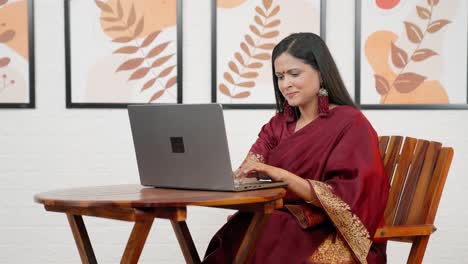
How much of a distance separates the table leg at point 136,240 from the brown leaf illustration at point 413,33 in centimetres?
215

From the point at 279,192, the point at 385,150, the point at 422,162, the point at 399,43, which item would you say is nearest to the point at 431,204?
the point at 422,162

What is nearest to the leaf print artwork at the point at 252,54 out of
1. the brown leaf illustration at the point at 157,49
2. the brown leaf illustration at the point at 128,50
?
the brown leaf illustration at the point at 157,49

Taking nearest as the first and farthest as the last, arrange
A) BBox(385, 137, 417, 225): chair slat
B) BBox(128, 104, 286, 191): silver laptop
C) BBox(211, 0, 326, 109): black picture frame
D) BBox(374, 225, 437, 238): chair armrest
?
BBox(128, 104, 286, 191): silver laptop < BBox(374, 225, 437, 238): chair armrest < BBox(385, 137, 417, 225): chair slat < BBox(211, 0, 326, 109): black picture frame

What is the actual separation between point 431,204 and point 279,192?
2.50 ft

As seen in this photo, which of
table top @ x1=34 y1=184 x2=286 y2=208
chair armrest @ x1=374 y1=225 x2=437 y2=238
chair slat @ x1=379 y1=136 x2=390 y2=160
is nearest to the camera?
table top @ x1=34 y1=184 x2=286 y2=208

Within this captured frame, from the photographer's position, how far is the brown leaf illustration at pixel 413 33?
140 inches

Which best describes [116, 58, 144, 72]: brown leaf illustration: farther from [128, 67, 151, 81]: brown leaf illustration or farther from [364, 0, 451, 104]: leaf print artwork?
[364, 0, 451, 104]: leaf print artwork

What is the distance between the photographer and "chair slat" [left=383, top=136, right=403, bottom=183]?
272 centimetres

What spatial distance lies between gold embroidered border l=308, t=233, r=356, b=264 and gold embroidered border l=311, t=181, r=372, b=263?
3 centimetres

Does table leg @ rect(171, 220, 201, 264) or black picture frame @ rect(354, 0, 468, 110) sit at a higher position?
black picture frame @ rect(354, 0, 468, 110)

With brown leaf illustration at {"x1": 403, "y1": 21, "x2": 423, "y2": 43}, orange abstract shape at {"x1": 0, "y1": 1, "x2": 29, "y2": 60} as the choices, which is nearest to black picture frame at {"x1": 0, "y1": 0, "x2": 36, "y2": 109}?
orange abstract shape at {"x1": 0, "y1": 1, "x2": 29, "y2": 60}

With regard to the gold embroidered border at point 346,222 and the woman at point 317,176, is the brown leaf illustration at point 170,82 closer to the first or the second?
the woman at point 317,176

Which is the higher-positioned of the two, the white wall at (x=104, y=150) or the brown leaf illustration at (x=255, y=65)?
the brown leaf illustration at (x=255, y=65)

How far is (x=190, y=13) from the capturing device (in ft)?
11.6
